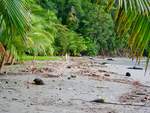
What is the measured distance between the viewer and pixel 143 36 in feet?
7.57

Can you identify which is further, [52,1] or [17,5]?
[52,1]

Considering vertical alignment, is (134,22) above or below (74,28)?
below

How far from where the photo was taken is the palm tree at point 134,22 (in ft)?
7.18

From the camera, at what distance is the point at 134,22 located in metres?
2.27

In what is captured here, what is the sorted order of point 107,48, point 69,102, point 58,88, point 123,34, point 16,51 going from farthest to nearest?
point 107,48, point 16,51, point 58,88, point 69,102, point 123,34

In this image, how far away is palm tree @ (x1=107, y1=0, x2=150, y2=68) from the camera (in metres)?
2.19

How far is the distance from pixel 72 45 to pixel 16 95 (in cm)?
4065

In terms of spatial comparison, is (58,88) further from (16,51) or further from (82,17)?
(82,17)

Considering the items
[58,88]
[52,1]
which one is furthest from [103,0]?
[52,1]

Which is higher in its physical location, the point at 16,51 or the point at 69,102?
the point at 16,51

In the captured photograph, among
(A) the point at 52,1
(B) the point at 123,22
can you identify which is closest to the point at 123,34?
(B) the point at 123,22

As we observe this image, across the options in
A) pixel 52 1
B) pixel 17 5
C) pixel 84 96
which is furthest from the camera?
pixel 52 1

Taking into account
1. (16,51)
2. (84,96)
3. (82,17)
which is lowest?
(84,96)

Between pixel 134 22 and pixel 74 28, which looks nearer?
pixel 134 22
